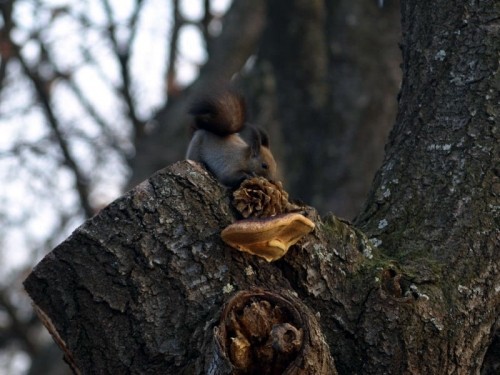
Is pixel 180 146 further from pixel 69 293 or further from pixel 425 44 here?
pixel 69 293

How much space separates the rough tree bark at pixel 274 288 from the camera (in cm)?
240

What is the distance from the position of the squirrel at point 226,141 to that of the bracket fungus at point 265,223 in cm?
47

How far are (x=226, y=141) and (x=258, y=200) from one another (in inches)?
28.1

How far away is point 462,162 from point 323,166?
3.99 m

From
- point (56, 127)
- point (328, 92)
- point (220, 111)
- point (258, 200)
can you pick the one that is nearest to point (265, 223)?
point (258, 200)

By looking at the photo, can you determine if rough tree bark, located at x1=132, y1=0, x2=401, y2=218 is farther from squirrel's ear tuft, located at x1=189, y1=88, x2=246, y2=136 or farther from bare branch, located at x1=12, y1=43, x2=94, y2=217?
squirrel's ear tuft, located at x1=189, y1=88, x2=246, y2=136

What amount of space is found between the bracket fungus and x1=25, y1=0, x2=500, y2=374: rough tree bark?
2.0 inches

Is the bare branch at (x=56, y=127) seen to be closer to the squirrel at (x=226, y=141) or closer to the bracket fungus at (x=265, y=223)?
the squirrel at (x=226, y=141)

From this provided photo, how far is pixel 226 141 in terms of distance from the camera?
10.6 feet

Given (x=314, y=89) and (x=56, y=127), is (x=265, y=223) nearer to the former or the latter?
(x=314, y=89)

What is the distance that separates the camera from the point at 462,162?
2859mm

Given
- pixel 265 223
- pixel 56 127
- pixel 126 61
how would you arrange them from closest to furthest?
1. pixel 265 223
2. pixel 56 127
3. pixel 126 61

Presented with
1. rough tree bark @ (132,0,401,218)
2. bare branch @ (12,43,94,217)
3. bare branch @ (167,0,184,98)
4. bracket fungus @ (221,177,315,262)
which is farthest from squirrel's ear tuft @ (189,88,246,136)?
bare branch @ (167,0,184,98)

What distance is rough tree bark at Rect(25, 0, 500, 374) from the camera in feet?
7.88
